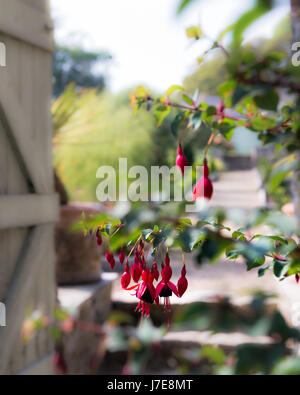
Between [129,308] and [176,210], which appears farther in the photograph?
[129,308]

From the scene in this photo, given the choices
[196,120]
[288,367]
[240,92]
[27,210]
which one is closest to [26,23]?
[27,210]

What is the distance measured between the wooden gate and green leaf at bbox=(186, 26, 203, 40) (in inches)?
47.0

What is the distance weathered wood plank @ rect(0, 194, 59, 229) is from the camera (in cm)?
188

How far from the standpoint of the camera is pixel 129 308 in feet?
11.4

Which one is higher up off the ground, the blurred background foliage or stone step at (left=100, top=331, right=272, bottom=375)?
the blurred background foliage

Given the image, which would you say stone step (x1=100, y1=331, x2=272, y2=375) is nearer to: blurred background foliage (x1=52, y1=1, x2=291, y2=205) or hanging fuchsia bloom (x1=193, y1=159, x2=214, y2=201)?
blurred background foliage (x1=52, y1=1, x2=291, y2=205)

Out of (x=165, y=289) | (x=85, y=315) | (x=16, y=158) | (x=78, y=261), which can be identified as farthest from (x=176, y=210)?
(x=78, y=261)

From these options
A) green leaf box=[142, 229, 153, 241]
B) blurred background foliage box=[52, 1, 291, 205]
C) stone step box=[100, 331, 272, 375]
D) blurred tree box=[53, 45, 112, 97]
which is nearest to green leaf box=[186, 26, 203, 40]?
blurred background foliage box=[52, 1, 291, 205]

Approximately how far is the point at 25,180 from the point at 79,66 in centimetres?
2170

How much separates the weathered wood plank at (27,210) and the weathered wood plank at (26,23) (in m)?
0.67

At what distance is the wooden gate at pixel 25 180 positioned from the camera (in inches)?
75.1

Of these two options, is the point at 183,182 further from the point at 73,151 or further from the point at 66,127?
the point at 73,151

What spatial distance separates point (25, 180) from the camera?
206 cm
